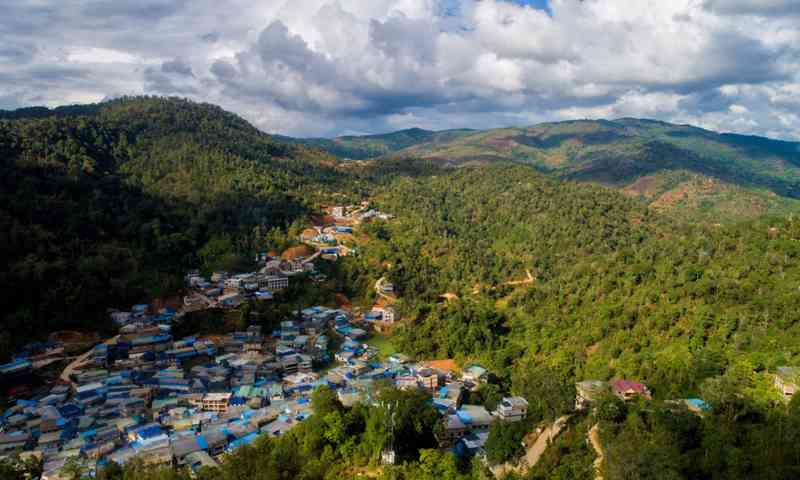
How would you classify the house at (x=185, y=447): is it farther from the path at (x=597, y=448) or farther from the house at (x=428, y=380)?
the path at (x=597, y=448)

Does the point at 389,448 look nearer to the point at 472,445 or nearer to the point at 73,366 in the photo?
the point at 472,445

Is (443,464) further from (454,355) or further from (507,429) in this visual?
(454,355)

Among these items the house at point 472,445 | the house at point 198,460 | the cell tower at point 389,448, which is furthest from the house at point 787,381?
the house at point 198,460

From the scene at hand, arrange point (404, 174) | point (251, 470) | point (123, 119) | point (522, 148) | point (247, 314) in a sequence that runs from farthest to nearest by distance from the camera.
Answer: point (522, 148)
point (404, 174)
point (123, 119)
point (247, 314)
point (251, 470)

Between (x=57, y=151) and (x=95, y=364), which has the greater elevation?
(x=57, y=151)

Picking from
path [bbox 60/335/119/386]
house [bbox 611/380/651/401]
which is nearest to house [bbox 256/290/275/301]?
path [bbox 60/335/119/386]

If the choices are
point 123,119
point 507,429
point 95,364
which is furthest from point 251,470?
point 123,119

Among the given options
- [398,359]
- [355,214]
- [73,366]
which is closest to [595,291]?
[398,359]
